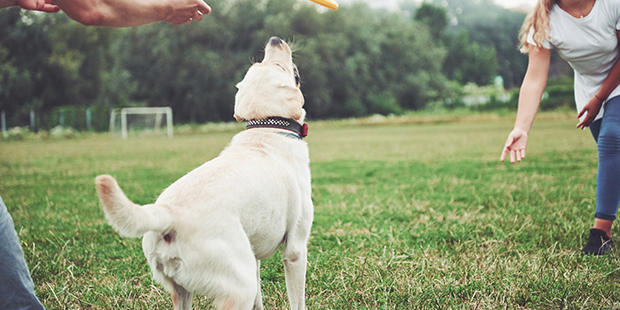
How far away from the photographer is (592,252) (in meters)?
2.99

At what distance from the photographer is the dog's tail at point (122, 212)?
1547mm

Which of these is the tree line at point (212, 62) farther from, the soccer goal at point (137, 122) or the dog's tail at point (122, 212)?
the dog's tail at point (122, 212)

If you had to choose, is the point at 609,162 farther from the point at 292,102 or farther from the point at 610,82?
the point at 292,102

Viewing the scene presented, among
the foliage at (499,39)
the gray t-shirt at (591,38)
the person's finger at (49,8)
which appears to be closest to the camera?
the person's finger at (49,8)

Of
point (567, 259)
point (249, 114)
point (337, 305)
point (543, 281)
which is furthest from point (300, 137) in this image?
point (567, 259)

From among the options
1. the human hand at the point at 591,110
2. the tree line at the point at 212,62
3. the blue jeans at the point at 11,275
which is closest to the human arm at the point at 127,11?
the blue jeans at the point at 11,275

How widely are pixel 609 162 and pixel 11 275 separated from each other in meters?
3.56

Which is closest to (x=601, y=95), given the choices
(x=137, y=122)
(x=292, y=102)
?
(x=292, y=102)

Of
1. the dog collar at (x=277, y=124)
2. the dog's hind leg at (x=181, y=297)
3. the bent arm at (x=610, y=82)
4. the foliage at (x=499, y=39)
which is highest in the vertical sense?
the foliage at (x=499, y=39)

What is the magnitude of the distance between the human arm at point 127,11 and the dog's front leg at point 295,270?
1.14 meters

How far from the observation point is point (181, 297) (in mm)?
1890

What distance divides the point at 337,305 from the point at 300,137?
36.6 inches

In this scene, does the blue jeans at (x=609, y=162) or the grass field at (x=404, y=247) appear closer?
the grass field at (x=404, y=247)

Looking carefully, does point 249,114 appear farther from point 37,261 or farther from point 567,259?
point 567,259
